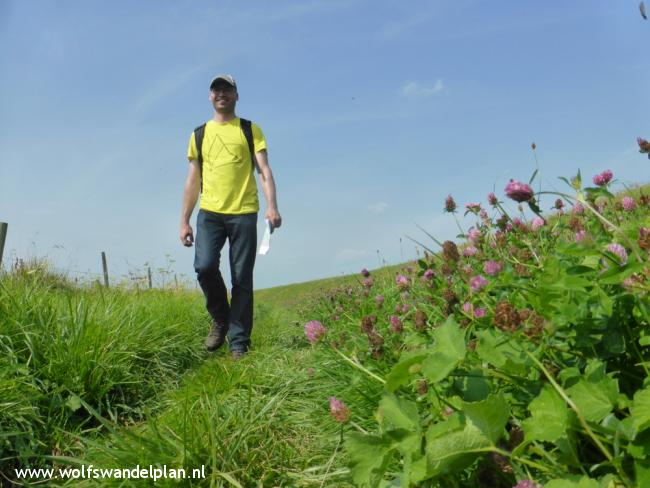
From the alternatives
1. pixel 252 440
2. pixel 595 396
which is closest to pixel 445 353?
pixel 595 396

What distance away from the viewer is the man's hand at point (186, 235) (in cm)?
512

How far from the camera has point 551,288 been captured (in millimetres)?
1398

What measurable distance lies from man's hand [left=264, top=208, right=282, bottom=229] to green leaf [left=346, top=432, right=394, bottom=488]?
11.7 ft

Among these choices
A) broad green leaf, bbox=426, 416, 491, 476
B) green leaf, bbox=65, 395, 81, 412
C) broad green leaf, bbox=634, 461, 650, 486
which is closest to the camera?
broad green leaf, bbox=634, 461, 650, 486

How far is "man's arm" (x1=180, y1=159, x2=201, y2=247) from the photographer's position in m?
5.14

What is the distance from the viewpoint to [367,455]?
4.70 ft

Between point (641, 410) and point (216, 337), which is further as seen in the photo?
point (216, 337)

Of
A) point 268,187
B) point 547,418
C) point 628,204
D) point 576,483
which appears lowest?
point 576,483

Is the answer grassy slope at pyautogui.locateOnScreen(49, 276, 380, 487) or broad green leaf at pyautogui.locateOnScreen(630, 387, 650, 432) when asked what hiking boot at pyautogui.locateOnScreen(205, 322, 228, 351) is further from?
broad green leaf at pyautogui.locateOnScreen(630, 387, 650, 432)

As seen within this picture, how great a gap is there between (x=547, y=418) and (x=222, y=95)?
4.43m

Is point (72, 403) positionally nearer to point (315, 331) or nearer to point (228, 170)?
point (315, 331)

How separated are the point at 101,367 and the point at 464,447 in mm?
2918

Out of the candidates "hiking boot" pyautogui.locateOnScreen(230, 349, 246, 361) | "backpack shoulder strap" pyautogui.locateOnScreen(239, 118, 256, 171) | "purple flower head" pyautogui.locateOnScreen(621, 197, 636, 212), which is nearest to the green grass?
"hiking boot" pyautogui.locateOnScreen(230, 349, 246, 361)

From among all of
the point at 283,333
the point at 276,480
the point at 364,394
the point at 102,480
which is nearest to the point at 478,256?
the point at 364,394
